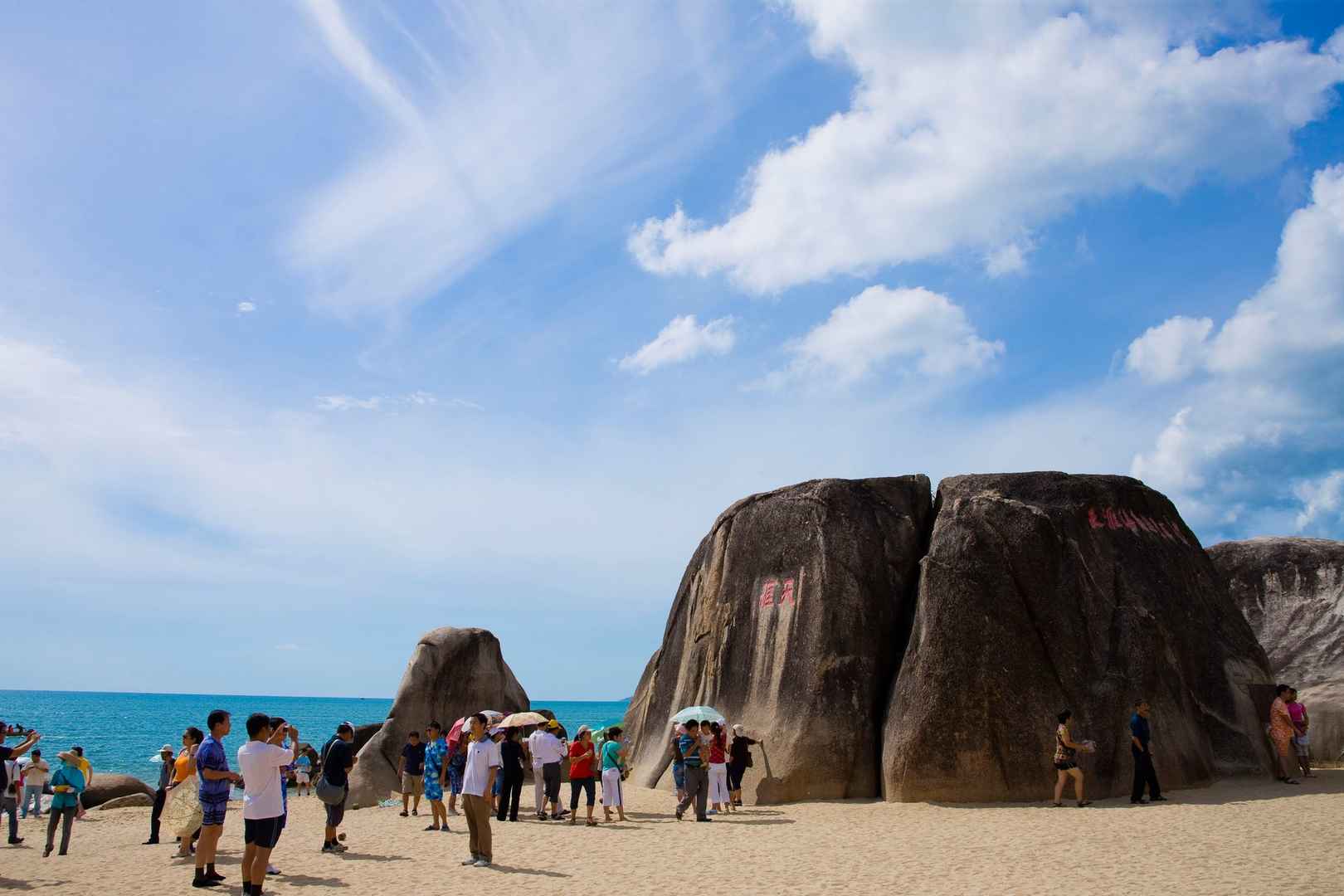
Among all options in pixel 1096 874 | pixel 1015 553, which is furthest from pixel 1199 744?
pixel 1096 874

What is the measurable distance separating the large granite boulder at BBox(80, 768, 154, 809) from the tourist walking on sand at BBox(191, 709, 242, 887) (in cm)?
1882

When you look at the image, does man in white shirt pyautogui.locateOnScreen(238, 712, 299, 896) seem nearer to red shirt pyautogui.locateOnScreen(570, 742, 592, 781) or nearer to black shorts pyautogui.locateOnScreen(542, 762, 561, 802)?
red shirt pyautogui.locateOnScreen(570, 742, 592, 781)

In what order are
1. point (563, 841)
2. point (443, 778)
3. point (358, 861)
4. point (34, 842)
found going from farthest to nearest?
point (34, 842) → point (443, 778) → point (563, 841) → point (358, 861)

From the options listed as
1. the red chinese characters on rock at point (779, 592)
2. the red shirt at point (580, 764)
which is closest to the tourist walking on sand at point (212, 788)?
the red shirt at point (580, 764)

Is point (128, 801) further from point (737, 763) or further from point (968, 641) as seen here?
point (968, 641)

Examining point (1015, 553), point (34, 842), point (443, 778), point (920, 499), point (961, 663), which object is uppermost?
point (920, 499)

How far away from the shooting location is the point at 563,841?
14.5 m

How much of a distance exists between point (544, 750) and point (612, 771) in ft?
4.47

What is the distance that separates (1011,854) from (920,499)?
9.47 m

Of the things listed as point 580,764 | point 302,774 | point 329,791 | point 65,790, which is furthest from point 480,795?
point 302,774

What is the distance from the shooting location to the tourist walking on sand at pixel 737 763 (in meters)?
18.4

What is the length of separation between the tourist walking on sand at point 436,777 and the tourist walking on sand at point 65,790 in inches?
195

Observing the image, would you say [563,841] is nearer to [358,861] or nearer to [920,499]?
[358,861]

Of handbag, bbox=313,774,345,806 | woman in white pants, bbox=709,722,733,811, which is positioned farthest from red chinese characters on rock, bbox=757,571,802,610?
handbag, bbox=313,774,345,806
